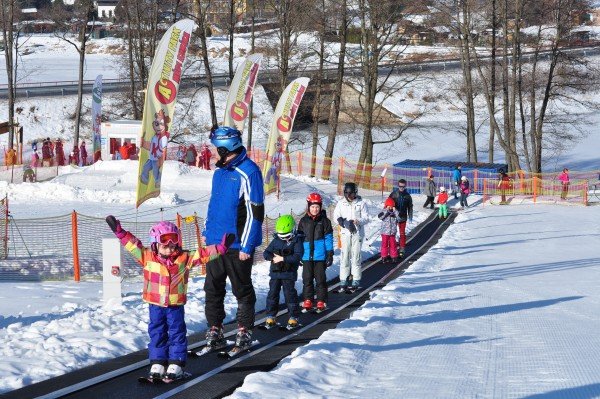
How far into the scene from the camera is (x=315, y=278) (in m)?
13.6

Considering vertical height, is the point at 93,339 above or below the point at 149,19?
below

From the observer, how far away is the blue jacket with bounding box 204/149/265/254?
30.6ft

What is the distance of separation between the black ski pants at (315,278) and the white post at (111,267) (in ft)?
8.53

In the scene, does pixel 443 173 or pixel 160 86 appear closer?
pixel 160 86

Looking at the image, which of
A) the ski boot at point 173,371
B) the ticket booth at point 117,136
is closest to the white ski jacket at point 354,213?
the ski boot at point 173,371

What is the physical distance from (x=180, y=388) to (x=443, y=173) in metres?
41.6

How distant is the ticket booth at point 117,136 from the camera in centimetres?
4506

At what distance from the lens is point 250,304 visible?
9766 mm

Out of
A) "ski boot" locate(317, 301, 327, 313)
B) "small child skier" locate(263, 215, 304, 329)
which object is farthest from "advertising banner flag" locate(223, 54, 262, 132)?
"small child skier" locate(263, 215, 304, 329)

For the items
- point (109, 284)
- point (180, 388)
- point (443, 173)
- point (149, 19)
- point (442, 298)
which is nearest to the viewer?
point (180, 388)

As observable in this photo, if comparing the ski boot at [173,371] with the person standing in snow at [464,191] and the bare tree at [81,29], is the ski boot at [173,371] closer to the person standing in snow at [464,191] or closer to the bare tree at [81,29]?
the person standing in snow at [464,191]

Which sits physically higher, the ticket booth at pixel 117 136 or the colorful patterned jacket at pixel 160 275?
the ticket booth at pixel 117 136

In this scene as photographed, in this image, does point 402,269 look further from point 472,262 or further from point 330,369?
point 330,369

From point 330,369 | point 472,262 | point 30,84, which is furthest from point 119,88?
point 330,369
